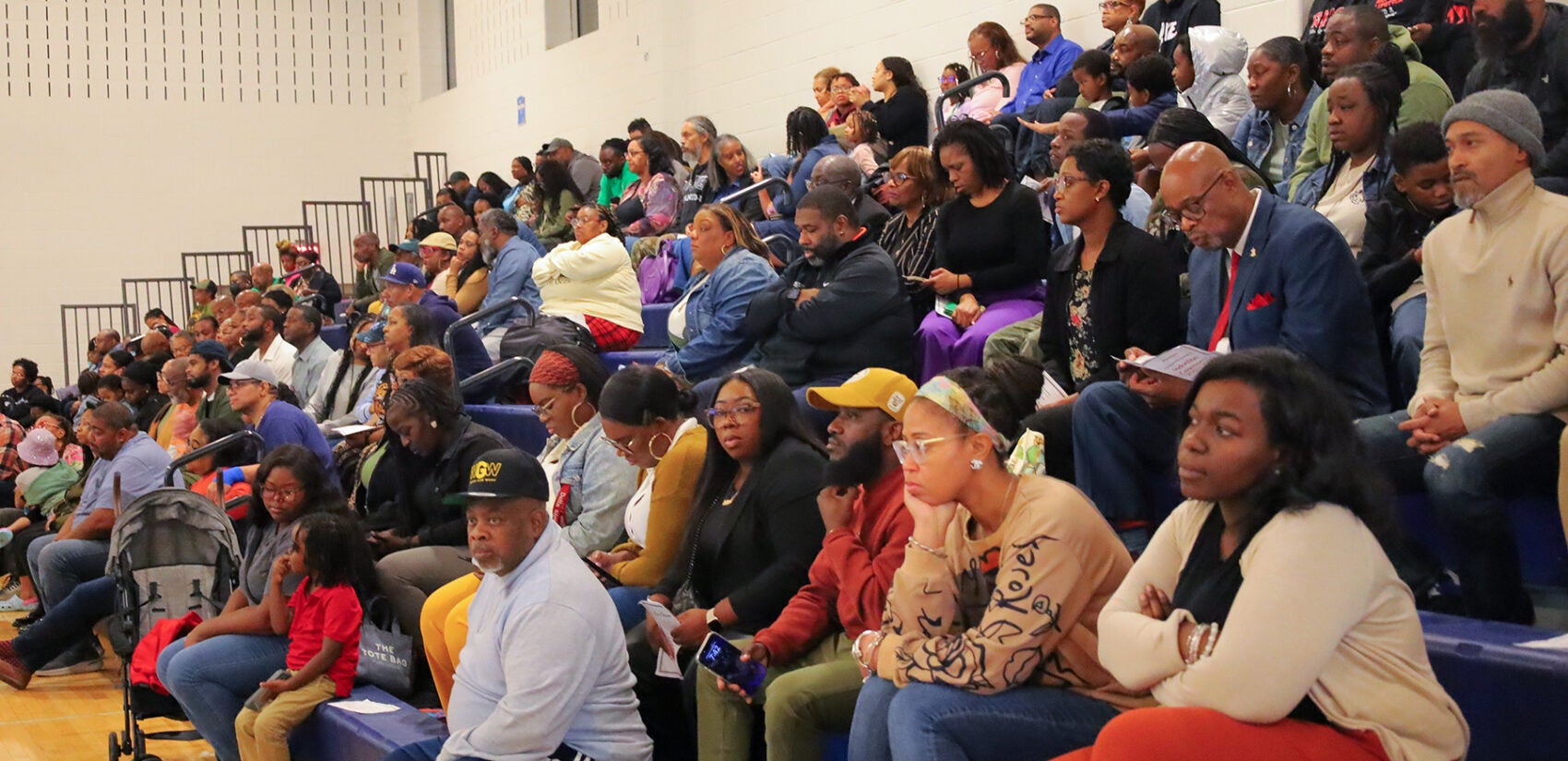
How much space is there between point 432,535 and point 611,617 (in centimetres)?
176

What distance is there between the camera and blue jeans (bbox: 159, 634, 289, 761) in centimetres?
482

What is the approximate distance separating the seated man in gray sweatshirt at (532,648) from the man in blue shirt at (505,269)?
4445mm

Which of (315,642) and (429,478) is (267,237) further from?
(315,642)

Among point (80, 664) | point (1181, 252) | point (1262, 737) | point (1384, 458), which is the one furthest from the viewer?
point (80, 664)

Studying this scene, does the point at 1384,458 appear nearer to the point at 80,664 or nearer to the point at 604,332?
the point at 604,332

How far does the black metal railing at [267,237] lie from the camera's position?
55.0ft

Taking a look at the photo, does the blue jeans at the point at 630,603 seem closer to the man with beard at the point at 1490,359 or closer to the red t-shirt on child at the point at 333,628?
the red t-shirt on child at the point at 333,628

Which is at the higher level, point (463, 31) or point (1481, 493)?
point (463, 31)

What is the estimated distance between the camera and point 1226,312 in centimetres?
365

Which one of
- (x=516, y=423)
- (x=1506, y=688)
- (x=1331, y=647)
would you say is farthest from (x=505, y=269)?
(x=1331, y=647)

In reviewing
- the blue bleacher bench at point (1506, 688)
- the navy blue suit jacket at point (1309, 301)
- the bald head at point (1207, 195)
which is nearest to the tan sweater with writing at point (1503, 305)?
the navy blue suit jacket at point (1309, 301)

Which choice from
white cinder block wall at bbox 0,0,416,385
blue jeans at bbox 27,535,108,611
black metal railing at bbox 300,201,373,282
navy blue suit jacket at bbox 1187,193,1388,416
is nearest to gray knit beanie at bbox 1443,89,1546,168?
navy blue suit jacket at bbox 1187,193,1388,416

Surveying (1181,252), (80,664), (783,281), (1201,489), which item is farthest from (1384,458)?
(80,664)

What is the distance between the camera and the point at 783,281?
5805 mm
